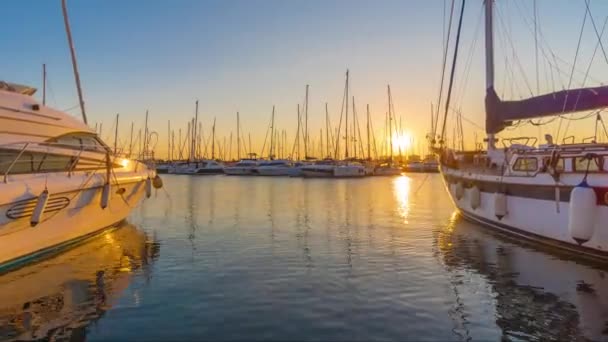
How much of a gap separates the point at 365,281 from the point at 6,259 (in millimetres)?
8086

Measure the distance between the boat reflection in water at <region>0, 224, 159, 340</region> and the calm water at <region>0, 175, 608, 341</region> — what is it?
0.03 m

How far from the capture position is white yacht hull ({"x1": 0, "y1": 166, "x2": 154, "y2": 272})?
1100 cm

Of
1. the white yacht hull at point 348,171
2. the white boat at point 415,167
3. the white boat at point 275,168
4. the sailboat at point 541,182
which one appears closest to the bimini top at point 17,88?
the sailboat at point 541,182

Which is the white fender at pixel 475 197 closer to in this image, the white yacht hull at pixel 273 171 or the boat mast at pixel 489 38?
the boat mast at pixel 489 38

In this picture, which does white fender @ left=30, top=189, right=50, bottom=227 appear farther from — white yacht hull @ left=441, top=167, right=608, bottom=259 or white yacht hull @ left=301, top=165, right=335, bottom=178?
white yacht hull @ left=301, top=165, right=335, bottom=178

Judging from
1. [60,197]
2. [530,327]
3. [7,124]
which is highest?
[7,124]

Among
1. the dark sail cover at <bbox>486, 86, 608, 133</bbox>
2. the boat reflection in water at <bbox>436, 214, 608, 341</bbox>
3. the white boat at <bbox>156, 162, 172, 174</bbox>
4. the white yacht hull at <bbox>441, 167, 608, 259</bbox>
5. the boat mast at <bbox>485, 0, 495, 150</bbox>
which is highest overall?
the boat mast at <bbox>485, 0, 495, 150</bbox>

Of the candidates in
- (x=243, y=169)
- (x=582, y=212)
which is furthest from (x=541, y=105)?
(x=243, y=169)

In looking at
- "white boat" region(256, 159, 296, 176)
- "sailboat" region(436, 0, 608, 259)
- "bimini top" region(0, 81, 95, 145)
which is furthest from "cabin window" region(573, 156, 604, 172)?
"white boat" region(256, 159, 296, 176)

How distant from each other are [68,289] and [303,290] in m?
4.78

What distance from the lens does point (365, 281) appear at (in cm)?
1077

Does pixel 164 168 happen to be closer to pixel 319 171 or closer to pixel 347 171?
pixel 319 171

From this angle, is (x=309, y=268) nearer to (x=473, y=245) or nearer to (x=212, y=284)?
(x=212, y=284)

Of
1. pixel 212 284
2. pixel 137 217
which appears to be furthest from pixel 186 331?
pixel 137 217
